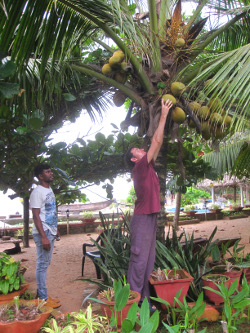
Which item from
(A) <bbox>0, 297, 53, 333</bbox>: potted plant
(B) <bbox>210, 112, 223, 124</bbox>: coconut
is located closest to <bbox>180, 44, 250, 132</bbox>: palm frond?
(B) <bbox>210, 112, 223, 124</bbox>: coconut

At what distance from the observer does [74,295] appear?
4.21 m

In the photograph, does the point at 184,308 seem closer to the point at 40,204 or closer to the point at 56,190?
the point at 40,204

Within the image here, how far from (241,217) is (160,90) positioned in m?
14.0

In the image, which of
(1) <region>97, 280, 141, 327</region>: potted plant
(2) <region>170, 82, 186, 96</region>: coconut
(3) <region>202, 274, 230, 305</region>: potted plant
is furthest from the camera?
(2) <region>170, 82, 186, 96</region>: coconut

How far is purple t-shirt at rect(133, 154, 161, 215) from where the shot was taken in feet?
10.3

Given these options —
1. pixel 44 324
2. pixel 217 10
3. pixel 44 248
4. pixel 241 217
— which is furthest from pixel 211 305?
pixel 241 217

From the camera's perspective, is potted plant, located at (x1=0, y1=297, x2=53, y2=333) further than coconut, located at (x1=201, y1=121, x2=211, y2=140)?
No

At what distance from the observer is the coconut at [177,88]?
3281 mm

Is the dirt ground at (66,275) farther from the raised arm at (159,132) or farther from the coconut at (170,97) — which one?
the coconut at (170,97)

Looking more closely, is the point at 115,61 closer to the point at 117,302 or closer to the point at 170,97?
the point at 170,97

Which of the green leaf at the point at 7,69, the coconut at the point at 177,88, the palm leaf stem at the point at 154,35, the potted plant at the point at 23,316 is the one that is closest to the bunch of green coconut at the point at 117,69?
the palm leaf stem at the point at 154,35

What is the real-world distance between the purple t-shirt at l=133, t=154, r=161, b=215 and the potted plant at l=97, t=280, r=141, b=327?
80 cm

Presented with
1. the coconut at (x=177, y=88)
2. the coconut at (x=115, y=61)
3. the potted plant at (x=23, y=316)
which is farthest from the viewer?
the coconut at (x=115, y=61)

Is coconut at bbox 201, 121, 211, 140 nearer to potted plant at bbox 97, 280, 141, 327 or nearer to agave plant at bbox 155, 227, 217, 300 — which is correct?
agave plant at bbox 155, 227, 217, 300
